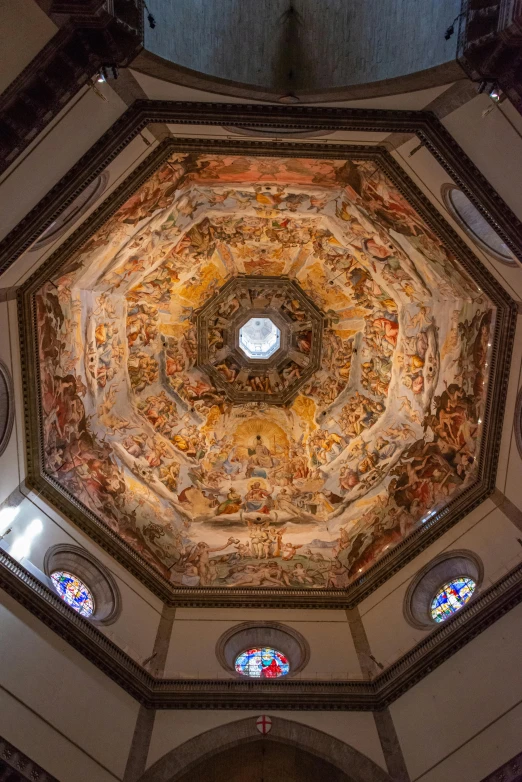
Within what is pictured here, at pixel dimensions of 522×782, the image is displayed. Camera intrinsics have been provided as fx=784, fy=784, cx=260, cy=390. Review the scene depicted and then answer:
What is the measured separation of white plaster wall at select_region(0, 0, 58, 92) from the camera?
10.4 meters

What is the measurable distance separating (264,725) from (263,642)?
121 inches

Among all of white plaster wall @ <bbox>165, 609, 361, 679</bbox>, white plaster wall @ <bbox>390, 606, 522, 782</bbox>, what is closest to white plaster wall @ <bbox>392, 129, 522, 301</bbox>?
white plaster wall @ <bbox>390, 606, 522, 782</bbox>

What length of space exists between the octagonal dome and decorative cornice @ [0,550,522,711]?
11.2 meters

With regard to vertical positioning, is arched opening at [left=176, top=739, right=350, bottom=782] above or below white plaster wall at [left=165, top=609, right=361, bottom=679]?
below

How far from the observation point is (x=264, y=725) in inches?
582

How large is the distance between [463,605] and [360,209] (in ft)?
30.6

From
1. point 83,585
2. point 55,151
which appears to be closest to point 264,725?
point 83,585

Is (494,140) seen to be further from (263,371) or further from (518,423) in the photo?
(263,371)

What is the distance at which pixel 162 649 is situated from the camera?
17.2 metres

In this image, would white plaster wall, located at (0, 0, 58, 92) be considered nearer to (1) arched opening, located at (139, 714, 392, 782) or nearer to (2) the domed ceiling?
(2) the domed ceiling

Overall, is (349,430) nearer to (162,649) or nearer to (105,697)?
(162,649)

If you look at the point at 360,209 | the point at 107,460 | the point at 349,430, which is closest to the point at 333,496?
the point at 349,430

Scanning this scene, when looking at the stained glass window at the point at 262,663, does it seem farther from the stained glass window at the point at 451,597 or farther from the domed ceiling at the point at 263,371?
the stained glass window at the point at 451,597

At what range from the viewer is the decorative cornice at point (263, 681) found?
590 inches
